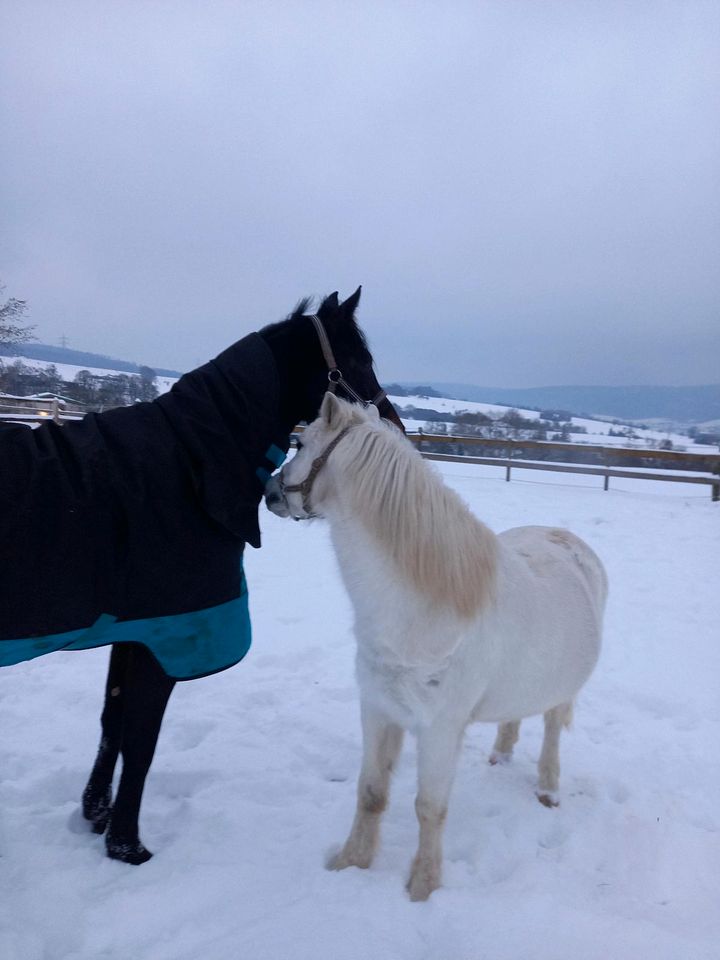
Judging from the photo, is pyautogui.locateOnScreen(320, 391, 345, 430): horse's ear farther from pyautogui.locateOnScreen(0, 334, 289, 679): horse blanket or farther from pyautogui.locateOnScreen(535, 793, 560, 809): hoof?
pyautogui.locateOnScreen(535, 793, 560, 809): hoof

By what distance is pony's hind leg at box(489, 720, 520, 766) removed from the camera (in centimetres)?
291

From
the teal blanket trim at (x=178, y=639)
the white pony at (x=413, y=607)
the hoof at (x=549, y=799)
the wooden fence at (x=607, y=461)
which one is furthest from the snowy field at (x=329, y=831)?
the wooden fence at (x=607, y=461)

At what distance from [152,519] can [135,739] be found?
31.9 inches

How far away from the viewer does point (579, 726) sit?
3.26m

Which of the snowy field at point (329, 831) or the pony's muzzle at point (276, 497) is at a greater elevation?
the pony's muzzle at point (276, 497)

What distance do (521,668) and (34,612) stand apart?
66.3 inches

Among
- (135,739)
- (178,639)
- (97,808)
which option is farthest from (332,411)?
(97,808)

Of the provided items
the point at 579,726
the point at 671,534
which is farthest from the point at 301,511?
the point at 671,534

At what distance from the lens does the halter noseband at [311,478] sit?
1998mm

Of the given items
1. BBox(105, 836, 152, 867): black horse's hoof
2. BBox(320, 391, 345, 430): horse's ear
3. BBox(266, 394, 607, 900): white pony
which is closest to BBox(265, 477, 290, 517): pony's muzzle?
BBox(266, 394, 607, 900): white pony

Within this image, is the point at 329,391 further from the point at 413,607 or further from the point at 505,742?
the point at 505,742

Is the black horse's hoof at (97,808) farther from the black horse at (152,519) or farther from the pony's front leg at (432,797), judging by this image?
the pony's front leg at (432,797)

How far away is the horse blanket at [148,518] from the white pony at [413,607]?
0.85 ft

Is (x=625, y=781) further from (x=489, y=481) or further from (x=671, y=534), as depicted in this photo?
(x=489, y=481)
